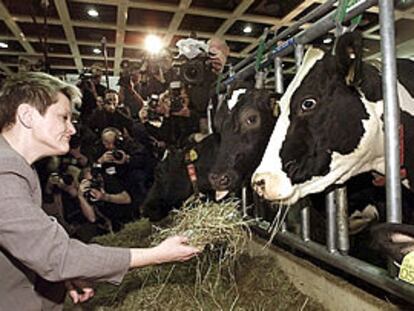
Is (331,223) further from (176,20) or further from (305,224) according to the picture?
(176,20)

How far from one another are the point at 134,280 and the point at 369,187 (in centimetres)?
123

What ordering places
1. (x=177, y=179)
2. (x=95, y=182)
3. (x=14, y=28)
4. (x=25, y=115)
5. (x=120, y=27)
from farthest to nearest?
(x=14, y=28) → (x=120, y=27) → (x=95, y=182) → (x=177, y=179) → (x=25, y=115)

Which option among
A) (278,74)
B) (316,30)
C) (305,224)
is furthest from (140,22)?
(305,224)

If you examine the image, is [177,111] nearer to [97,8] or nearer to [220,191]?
[220,191]

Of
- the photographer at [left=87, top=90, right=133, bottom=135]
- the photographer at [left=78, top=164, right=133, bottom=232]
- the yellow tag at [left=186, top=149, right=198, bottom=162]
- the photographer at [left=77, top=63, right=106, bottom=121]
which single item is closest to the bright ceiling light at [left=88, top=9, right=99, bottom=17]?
the photographer at [left=77, top=63, right=106, bottom=121]

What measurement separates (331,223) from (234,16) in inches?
184

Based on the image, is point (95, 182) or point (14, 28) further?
point (14, 28)

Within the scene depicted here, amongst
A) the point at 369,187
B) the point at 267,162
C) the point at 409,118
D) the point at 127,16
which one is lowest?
the point at 369,187

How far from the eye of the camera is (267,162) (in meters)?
1.42

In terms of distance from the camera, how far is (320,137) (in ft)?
4.58

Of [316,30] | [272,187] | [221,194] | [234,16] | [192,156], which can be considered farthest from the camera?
[234,16]

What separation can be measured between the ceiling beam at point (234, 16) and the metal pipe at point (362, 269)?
13.3 feet

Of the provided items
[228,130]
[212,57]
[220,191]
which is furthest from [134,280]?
[212,57]

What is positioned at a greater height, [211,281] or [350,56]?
[350,56]
